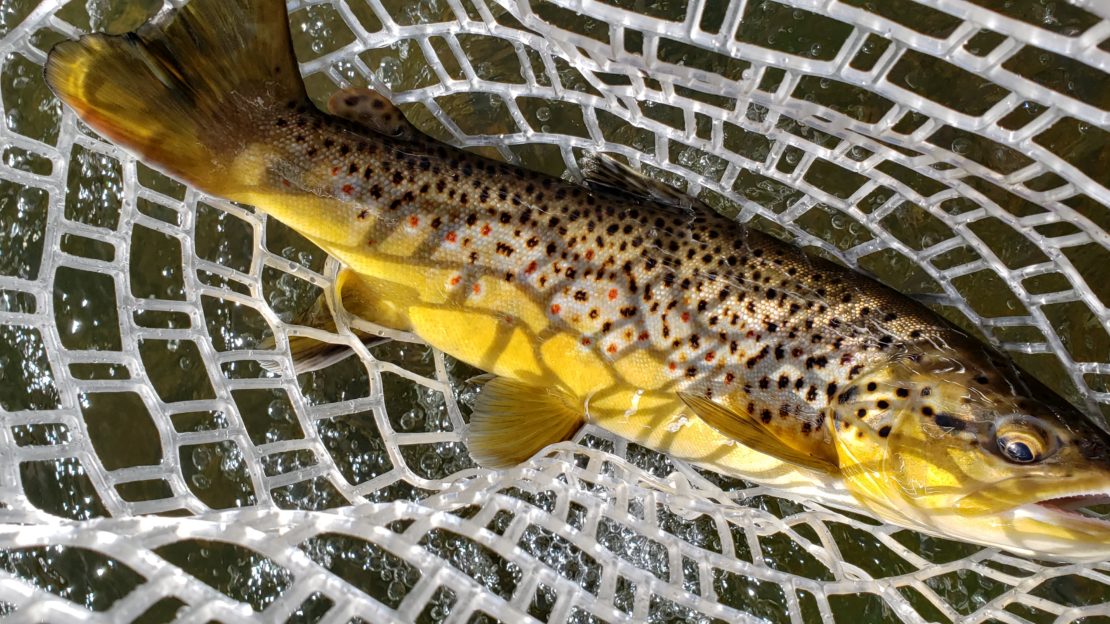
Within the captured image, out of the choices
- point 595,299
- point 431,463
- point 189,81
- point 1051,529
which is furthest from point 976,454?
point 189,81

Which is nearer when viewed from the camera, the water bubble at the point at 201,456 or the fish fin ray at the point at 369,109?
the fish fin ray at the point at 369,109

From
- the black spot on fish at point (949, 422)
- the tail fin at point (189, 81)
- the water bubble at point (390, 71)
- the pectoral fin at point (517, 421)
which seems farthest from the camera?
the water bubble at point (390, 71)

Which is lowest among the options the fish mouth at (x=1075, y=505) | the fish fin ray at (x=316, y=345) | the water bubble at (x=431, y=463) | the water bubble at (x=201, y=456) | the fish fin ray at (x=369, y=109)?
the water bubble at (x=201, y=456)

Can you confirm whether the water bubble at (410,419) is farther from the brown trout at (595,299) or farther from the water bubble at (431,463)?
the brown trout at (595,299)

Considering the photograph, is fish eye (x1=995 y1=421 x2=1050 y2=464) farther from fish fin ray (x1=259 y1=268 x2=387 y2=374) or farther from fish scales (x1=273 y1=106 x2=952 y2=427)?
fish fin ray (x1=259 y1=268 x2=387 y2=374)

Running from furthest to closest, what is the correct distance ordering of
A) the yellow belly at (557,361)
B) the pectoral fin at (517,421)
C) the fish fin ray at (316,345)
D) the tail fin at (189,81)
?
1. the fish fin ray at (316,345)
2. the pectoral fin at (517,421)
3. the yellow belly at (557,361)
4. the tail fin at (189,81)

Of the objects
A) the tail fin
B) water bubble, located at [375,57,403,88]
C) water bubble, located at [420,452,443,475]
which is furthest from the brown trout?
water bubble, located at [375,57,403,88]

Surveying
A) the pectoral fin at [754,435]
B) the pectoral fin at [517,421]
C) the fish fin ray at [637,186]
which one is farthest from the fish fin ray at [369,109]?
the pectoral fin at [754,435]

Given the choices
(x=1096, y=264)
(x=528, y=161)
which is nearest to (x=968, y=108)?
(x=1096, y=264)
